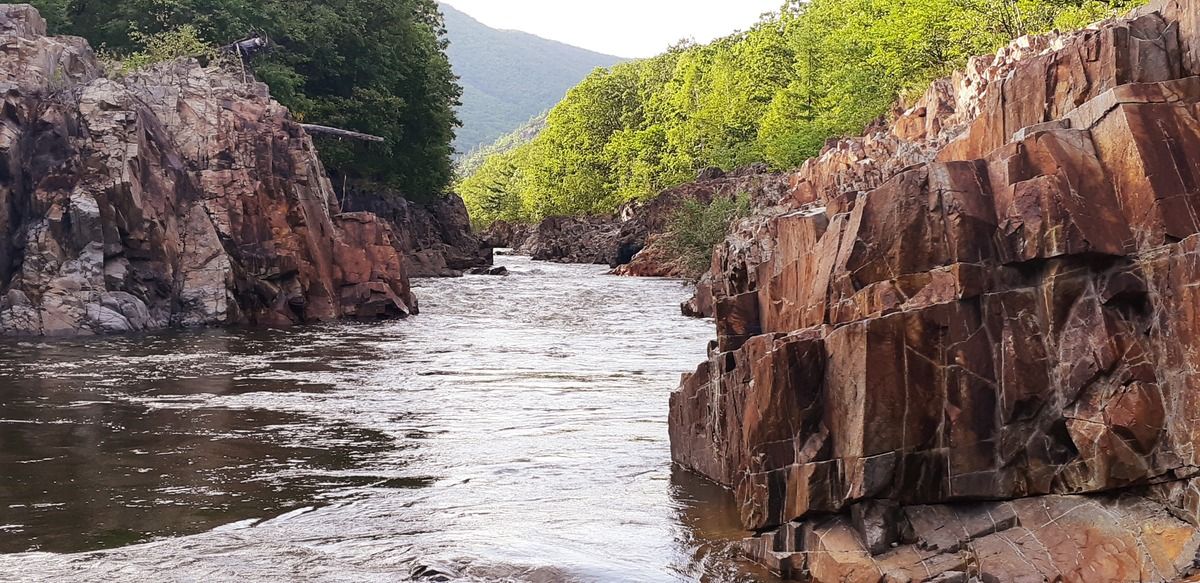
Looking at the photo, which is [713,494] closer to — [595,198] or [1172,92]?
[1172,92]

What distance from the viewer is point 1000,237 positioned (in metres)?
8.12

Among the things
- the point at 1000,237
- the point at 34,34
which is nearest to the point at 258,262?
the point at 34,34

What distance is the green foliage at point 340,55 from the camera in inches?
1555

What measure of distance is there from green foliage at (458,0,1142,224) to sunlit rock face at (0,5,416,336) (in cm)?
2111

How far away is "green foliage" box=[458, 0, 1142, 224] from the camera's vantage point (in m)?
41.0

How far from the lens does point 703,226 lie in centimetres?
4212

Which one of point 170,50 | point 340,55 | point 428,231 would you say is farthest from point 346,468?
point 428,231

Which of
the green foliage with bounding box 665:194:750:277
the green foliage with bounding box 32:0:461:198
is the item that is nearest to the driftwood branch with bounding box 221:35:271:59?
the green foliage with bounding box 32:0:461:198

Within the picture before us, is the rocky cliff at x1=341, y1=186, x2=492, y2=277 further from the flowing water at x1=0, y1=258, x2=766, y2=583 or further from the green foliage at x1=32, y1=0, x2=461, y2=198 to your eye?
the flowing water at x1=0, y1=258, x2=766, y2=583

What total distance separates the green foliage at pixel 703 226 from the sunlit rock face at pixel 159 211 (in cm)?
1342

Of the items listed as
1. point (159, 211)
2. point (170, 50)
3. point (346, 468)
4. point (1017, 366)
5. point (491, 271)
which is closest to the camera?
point (1017, 366)

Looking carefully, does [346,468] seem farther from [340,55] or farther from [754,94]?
[754,94]

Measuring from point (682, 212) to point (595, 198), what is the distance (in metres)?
47.9

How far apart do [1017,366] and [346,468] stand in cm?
650
